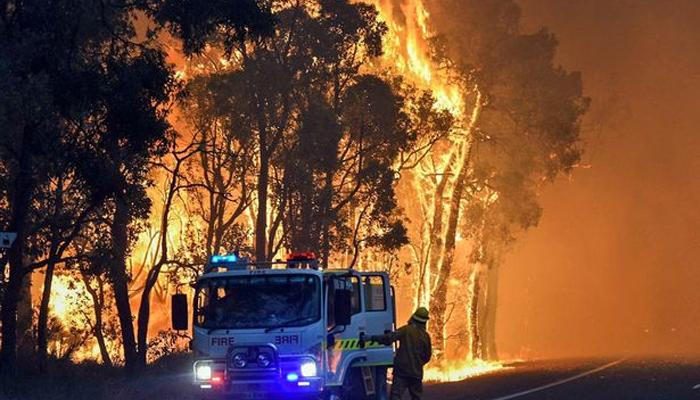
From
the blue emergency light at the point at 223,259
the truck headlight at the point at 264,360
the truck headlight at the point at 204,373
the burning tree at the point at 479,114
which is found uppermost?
the burning tree at the point at 479,114

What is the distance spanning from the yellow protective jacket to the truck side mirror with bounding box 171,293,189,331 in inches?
115

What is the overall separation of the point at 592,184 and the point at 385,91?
231 feet

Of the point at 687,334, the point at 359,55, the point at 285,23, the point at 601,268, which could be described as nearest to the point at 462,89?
the point at 359,55

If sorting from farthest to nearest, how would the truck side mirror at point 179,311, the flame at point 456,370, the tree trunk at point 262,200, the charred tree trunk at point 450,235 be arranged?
the charred tree trunk at point 450,235 < the tree trunk at point 262,200 < the flame at point 456,370 < the truck side mirror at point 179,311

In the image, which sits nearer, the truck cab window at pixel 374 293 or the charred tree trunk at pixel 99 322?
the truck cab window at pixel 374 293

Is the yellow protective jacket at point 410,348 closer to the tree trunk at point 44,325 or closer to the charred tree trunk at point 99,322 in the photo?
the tree trunk at point 44,325

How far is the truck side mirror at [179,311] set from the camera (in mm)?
17406

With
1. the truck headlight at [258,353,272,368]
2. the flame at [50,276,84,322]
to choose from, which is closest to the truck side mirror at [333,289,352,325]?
the truck headlight at [258,353,272,368]

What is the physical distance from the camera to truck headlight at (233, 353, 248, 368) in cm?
1706

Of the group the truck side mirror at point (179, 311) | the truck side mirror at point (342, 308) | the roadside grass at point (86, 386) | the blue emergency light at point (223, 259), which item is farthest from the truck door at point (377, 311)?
the roadside grass at point (86, 386)

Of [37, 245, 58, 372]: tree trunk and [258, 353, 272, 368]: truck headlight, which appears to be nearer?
[258, 353, 272, 368]: truck headlight

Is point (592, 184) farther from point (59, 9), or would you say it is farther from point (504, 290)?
point (59, 9)

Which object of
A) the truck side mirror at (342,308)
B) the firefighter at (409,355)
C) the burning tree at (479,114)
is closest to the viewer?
the truck side mirror at (342,308)

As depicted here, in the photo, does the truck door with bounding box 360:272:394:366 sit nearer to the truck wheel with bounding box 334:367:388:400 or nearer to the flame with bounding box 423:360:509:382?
the truck wheel with bounding box 334:367:388:400
